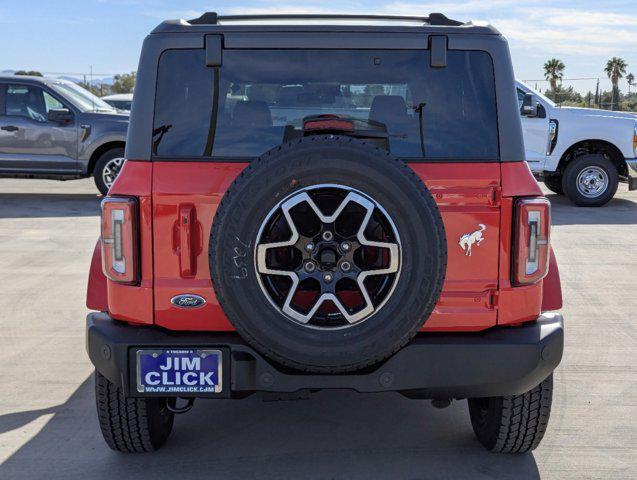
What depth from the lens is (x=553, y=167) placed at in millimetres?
12922

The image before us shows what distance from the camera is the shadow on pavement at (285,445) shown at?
12.7 ft

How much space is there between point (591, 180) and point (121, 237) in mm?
10441

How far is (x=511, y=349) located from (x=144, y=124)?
164cm

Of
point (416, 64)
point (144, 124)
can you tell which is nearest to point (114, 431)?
point (144, 124)

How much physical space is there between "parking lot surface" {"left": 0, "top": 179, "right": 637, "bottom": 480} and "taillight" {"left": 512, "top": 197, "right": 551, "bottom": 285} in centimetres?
88

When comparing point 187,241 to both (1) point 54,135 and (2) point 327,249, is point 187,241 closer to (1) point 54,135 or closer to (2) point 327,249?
(2) point 327,249

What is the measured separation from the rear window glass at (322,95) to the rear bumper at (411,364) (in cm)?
71

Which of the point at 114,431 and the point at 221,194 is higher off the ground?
the point at 221,194

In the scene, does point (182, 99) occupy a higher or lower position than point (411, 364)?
higher

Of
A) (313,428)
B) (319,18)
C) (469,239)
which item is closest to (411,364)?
(469,239)

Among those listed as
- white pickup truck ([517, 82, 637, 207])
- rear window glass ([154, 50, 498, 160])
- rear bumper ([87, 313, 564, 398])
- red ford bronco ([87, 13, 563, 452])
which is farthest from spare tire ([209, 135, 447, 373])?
white pickup truck ([517, 82, 637, 207])

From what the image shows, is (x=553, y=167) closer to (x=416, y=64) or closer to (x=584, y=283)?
(x=584, y=283)

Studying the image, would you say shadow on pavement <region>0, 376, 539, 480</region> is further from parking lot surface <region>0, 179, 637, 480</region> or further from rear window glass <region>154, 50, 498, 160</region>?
rear window glass <region>154, 50, 498, 160</region>

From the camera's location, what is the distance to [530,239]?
3.54m
